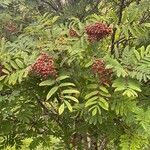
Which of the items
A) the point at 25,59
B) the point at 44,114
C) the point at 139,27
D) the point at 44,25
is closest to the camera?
the point at 25,59

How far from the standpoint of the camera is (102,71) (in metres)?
2.40

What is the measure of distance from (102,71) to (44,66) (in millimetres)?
329

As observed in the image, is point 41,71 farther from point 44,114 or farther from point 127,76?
point 44,114

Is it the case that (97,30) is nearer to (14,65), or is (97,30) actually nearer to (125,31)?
(125,31)

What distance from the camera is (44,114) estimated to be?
339 centimetres

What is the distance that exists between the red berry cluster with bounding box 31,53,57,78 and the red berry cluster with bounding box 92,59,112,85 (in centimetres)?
24

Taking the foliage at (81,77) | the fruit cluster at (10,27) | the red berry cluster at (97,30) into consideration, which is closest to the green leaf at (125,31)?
the foliage at (81,77)

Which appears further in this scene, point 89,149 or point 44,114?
point 89,149

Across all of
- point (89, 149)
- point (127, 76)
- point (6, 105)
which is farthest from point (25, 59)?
point (89, 149)

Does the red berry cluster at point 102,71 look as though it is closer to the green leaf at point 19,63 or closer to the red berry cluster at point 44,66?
the red berry cluster at point 44,66

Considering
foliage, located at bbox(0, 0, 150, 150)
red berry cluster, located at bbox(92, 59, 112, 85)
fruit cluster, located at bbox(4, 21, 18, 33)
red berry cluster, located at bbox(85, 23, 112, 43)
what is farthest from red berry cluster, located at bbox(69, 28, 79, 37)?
A: fruit cluster, located at bbox(4, 21, 18, 33)

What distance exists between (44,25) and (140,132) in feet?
3.58

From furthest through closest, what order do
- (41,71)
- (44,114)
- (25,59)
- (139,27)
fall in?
(44,114) < (139,27) < (25,59) < (41,71)

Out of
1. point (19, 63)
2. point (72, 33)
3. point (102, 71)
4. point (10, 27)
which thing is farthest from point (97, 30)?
point (10, 27)
